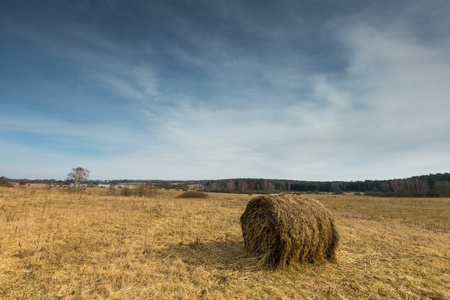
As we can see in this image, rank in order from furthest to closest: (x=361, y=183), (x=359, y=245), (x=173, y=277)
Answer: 1. (x=361, y=183)
2. (x=359, y=245)
3. (x=173, y=277)

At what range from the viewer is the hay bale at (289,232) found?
23.2 ft

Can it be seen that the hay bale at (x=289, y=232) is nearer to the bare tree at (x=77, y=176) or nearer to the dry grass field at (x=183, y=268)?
the dry grass field at (x=183, y=268)

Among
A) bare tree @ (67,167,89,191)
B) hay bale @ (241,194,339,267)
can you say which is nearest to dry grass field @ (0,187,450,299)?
hay bale @ (241,194,339,267)

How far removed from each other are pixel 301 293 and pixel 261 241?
7.80 ft

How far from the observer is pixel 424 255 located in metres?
8.79

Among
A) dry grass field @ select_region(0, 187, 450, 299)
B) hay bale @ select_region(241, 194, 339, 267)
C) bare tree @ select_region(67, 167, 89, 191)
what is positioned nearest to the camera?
dry grass field @ select_region(0, 187, 450, 299)

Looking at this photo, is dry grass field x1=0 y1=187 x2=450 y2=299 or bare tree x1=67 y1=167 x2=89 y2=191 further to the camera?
bare tree x1=67 y1=167 x2=89 y2=191

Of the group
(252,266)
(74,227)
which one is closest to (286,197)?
(252,266)

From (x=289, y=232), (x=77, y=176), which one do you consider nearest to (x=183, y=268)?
(x=289, y=232)

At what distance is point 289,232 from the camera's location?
278 inches

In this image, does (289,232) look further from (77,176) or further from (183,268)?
(77,176)

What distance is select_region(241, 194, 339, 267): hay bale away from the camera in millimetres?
7062

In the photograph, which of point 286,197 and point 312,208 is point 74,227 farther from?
point 312,208

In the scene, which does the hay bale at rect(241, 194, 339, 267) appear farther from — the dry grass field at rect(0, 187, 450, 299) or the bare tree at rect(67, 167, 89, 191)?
the bare tree at rect(67, 167, 89, 191)
